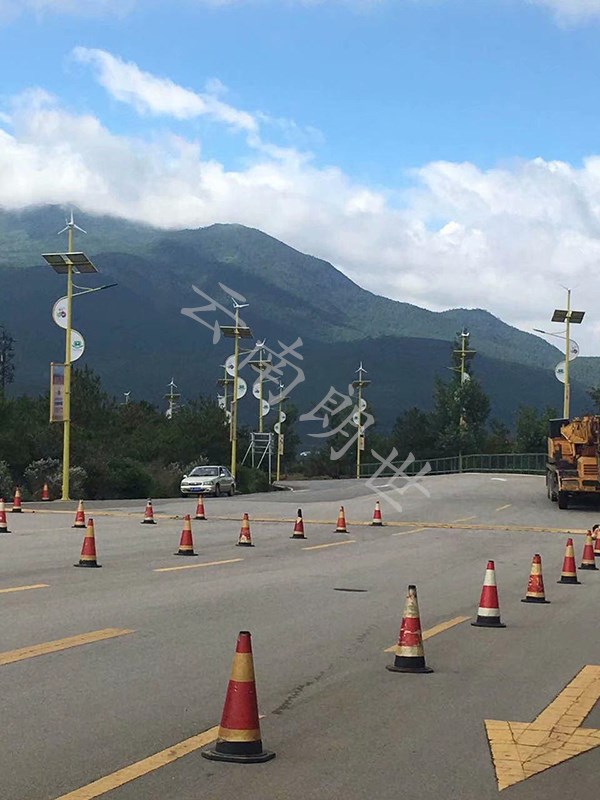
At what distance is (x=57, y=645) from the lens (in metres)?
10.6

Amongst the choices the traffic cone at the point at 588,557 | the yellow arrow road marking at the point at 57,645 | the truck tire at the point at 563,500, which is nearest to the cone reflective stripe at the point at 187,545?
the traffic cone at the point at 588,557

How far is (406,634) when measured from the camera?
1020cm

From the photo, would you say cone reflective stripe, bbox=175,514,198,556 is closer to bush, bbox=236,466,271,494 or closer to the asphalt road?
the asphalt road

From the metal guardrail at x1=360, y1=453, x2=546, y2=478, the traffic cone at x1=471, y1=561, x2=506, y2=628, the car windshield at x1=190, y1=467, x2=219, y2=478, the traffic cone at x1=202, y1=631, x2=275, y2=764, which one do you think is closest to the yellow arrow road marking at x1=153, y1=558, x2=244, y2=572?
the traffic cone at x1=471, y1=561, x2=506, y2=628

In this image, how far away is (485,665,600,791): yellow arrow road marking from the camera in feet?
23.2

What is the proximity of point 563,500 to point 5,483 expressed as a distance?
20630 millimetres

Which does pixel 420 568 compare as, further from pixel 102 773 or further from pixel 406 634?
pixel 102 773

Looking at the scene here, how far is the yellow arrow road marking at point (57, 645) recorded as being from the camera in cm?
999

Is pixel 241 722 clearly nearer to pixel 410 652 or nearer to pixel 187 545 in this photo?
pixel 410 652

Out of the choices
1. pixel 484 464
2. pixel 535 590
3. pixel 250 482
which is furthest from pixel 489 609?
pixel 484 464

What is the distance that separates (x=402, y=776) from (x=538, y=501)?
41.8 meters

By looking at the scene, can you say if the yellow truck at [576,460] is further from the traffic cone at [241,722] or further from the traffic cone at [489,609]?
the traffic cone at [241,722]

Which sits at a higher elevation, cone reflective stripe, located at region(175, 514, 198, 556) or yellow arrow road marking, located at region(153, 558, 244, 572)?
cone reflective stripe, located at region(175, 514, 198, 556)

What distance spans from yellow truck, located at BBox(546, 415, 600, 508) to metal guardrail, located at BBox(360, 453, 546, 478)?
97.6ft
